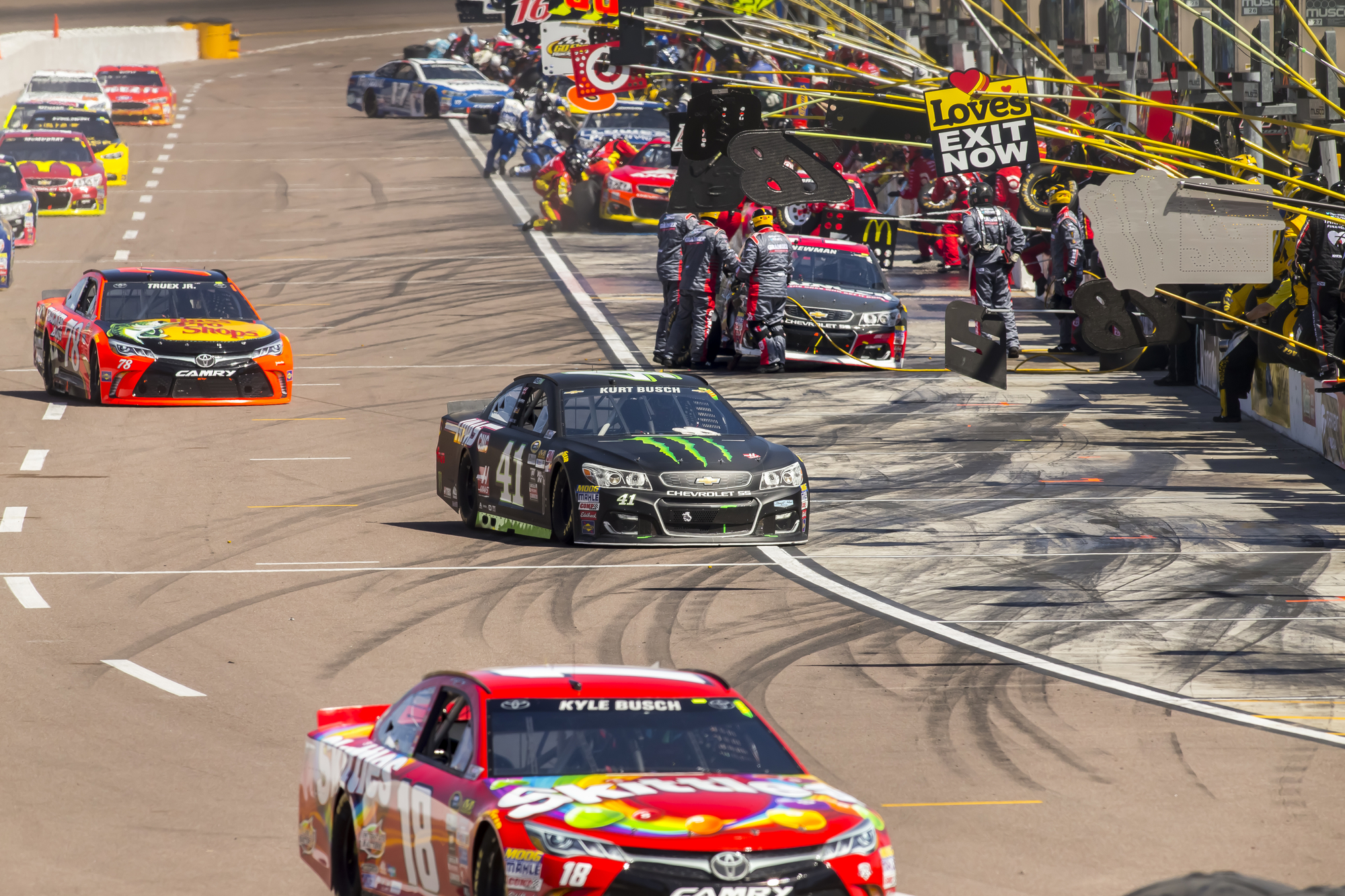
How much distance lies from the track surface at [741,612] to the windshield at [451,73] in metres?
28.7

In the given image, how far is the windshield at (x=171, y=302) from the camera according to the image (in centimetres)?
2314

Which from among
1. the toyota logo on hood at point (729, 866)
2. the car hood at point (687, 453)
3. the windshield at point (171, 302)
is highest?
the windshield at point (171, 302)

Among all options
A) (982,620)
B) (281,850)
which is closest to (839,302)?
(982,620)

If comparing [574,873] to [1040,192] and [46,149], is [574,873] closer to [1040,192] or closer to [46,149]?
[1040,192]

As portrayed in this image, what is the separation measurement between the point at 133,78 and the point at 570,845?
55.3 metres

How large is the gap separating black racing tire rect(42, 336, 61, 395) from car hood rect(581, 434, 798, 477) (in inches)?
402

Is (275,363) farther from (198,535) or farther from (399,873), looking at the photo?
(399,873)

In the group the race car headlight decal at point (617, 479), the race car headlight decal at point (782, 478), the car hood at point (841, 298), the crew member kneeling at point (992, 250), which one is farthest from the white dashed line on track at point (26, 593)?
the crew member kneeling at point (992, 250)

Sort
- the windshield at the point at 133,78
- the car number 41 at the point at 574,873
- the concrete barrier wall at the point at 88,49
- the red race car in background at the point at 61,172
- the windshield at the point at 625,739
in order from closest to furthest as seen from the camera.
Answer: the car number 41 at the point at 574,873
the windshield at the point at 625,739
the red race car in background at the point at 61,172
the windshield at the point at 133,78
the concrete barrier wall at the point at 88,49

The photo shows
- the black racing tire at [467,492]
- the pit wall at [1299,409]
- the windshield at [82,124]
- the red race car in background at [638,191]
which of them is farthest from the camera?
the windshield at [82,124]

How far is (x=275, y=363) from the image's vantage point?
23.1 meters

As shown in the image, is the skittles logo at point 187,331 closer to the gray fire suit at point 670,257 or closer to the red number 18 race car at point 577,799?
the gray fire suit at point 670,257

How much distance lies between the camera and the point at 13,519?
55.2 ft

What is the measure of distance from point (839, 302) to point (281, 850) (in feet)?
57.0
